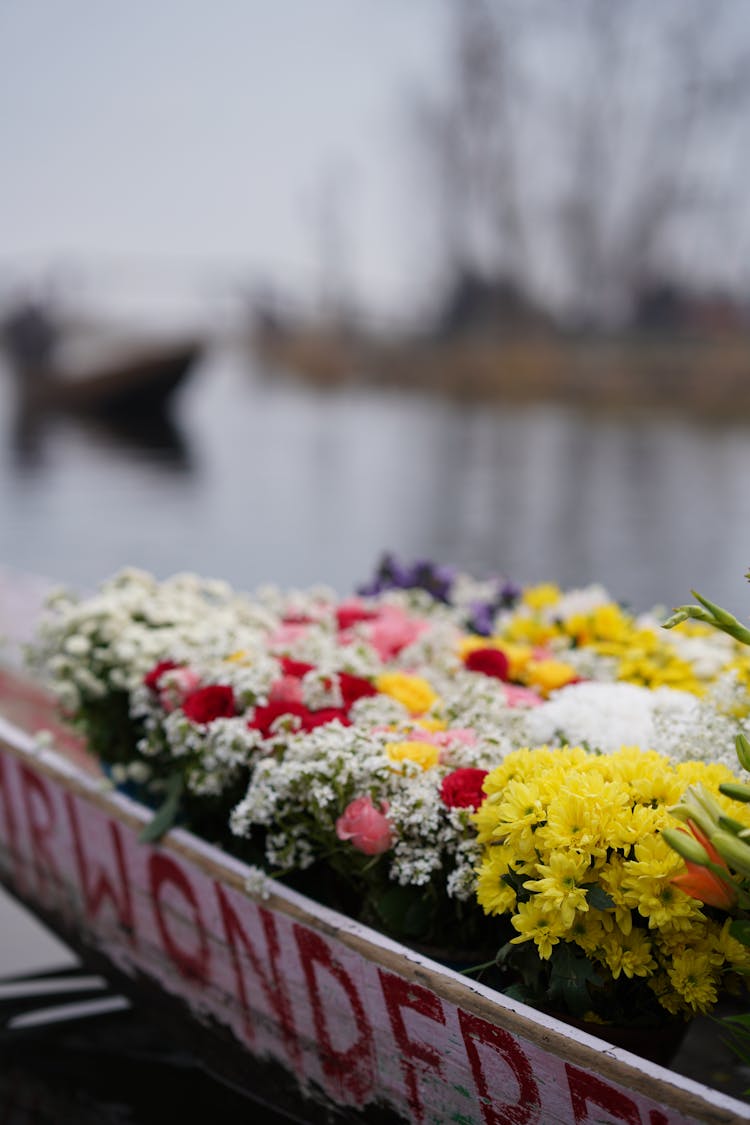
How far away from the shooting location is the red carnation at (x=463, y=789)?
6.41 ft

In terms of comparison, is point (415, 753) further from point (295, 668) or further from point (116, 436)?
point (116, 436)

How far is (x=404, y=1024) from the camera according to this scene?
6.17 feet

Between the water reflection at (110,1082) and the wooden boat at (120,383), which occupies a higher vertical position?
the water reflection at (110,1082)

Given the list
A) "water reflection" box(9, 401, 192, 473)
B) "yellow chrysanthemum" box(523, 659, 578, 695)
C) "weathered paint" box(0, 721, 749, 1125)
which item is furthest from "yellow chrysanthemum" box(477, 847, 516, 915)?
"water reflection" box(9, 401, 192, 473)

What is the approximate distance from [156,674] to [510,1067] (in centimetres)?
122

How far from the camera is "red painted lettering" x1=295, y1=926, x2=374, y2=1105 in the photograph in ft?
6.53

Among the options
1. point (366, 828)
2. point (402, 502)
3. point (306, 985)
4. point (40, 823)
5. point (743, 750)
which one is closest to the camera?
point (743, 750)

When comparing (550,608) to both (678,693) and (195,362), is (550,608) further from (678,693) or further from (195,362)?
(195,362)

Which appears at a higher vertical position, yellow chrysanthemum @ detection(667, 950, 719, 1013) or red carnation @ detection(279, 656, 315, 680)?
red carnation @ detection(279, 656, 315, 680)

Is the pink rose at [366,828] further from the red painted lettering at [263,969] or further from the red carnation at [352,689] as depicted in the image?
the red carnation at [352,689]

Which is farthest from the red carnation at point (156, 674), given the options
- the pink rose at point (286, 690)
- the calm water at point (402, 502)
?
the calm water at point (402, 502)

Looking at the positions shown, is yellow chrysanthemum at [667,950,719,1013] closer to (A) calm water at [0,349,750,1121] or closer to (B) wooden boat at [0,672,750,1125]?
(B) wooden boat at [0,672,750,1125]

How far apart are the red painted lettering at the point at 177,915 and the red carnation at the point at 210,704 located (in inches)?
11.9

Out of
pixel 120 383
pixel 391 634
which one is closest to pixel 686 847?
pixel 391 634
